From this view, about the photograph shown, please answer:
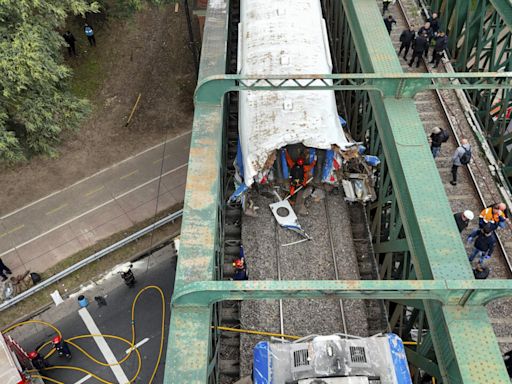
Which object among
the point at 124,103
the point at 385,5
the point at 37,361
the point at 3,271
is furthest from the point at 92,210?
the point at 385,5

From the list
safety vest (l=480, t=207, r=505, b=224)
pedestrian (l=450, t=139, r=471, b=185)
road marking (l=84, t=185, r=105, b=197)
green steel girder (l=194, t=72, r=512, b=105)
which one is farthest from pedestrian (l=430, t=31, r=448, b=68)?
road marking (l=84, t=185, r=105, b=197)

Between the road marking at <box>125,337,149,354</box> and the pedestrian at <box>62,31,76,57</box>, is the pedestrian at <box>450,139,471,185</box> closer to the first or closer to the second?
the road marking at <box>125,337,149,354</box>

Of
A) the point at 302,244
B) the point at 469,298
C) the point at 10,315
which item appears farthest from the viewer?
the point at 10,315

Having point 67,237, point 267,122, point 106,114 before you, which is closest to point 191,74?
point 106,114

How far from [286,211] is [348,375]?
6.19 meters

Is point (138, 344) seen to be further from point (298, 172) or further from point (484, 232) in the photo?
point (484, 232)

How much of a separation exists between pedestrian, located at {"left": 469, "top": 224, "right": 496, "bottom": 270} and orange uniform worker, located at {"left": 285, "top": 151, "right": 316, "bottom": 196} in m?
4.83

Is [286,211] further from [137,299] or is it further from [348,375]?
[137,299]

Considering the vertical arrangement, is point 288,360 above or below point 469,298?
below

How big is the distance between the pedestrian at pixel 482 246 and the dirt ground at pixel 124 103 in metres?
17.1

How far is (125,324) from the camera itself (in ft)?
62.6

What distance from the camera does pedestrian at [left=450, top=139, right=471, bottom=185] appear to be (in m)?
13.8

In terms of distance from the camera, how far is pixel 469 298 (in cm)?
878

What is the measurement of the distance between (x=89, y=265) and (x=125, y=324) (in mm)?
3339
